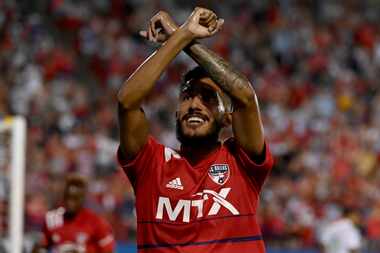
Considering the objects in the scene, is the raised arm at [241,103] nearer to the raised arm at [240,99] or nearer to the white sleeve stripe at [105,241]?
the raised arm at [240,99]

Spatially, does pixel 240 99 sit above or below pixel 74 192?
above

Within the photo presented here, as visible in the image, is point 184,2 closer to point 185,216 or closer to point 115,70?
point 115,70

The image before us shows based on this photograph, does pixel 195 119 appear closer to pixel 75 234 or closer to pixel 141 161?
pixel 141 161

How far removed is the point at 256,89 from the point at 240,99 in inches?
523

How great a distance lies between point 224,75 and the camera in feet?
12.9

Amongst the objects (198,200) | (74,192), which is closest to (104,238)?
(74,192)

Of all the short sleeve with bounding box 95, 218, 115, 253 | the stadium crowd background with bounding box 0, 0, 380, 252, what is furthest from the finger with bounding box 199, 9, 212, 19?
the stadium crowd background with bounding box 0, 0, 380, 252

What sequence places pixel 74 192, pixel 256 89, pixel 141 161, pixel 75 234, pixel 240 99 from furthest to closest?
pixel 256 89 → pixel 75 234 → pixel 74 192 → pixel 141 161 → pixel 240 99

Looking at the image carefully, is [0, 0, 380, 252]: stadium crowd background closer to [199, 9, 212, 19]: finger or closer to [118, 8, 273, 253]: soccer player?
[118, 8, 273, 253]: soccer player

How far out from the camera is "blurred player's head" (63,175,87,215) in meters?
9.25

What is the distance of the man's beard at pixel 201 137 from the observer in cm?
399

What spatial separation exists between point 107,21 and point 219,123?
1392cm

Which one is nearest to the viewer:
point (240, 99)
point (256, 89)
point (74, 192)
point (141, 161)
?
point (240, 99)

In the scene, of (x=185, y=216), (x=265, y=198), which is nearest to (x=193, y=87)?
(x=185, y=216)
